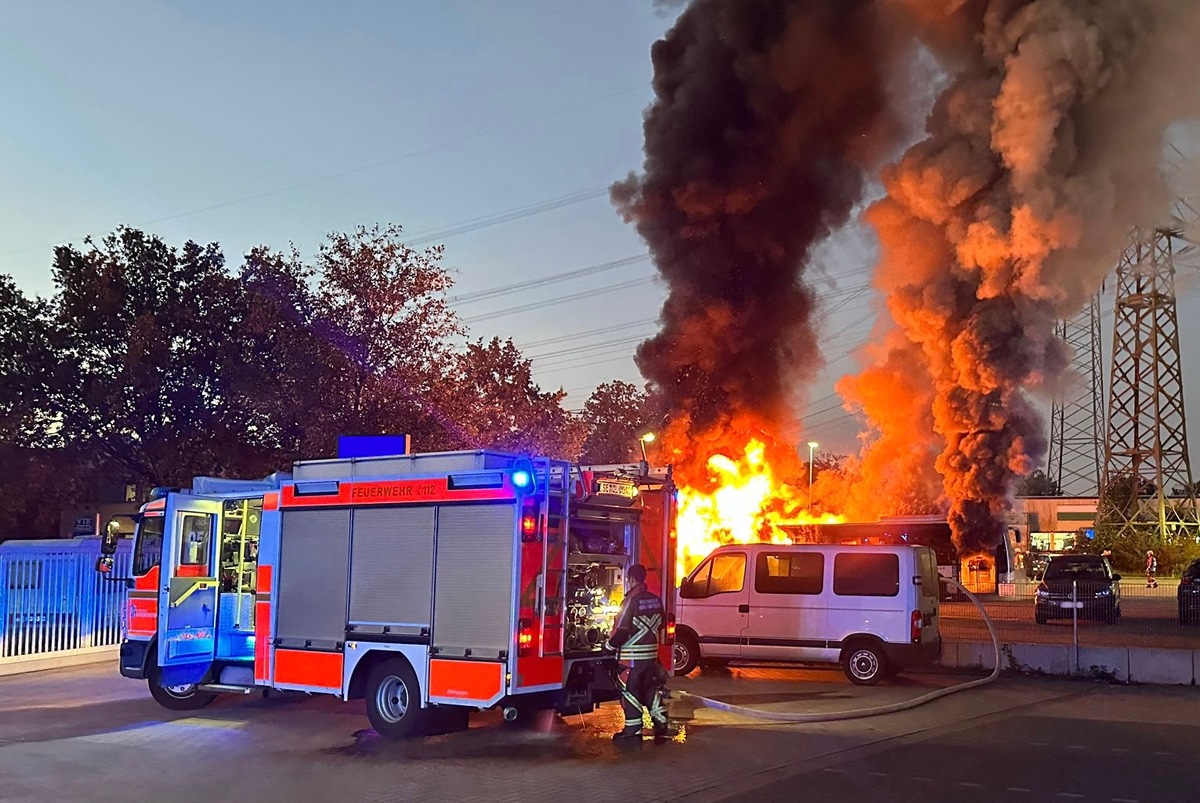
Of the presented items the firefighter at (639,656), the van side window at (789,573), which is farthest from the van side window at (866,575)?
the firefighter at (639,656)

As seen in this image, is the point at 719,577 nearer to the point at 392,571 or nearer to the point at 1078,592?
the point at 392,571

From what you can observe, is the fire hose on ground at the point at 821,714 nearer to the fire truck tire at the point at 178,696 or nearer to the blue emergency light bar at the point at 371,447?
the blue emergency light bar at the point at 371,447

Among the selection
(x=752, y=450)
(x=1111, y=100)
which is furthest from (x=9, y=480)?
(x=1111, y=100)

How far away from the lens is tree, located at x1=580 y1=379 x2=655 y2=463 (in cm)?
5216

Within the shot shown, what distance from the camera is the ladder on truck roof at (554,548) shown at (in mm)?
9906

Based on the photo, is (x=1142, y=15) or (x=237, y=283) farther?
(x=237, y=283)

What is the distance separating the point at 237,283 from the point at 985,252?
1848 cm

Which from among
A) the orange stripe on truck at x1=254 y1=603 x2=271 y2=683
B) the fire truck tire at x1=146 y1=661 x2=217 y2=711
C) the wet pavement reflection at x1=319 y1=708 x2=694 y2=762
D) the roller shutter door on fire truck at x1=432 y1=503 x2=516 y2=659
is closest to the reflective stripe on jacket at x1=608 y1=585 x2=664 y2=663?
the wet pavement reflection at x1=319 y1=708 x2=694 y2=762

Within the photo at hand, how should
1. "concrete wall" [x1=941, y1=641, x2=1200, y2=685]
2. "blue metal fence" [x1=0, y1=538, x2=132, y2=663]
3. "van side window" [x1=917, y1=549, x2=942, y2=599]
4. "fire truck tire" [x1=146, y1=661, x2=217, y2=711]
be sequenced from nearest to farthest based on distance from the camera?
"fire truck tire" [x1=146, y1=661, x2=217, y2=711] < "van side window" [x1=917, y1=549, x2=942, y2=599] < "concrete wall" [x1=941, y1=641, x2=1200, y2=685] < "blue metal fence" [x1=0, y1=538, x2=132, y2=663]

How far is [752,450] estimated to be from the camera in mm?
26750

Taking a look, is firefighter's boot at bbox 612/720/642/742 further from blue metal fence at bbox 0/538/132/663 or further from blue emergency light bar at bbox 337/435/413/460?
blue metal fence at bbox 0/538/132/663

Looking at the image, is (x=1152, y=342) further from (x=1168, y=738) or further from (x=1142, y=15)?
(x=1168, y=738)

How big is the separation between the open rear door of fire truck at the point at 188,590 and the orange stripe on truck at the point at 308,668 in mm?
1627

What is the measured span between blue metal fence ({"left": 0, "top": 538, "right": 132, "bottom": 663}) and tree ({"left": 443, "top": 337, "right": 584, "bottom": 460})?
23.5 feet
